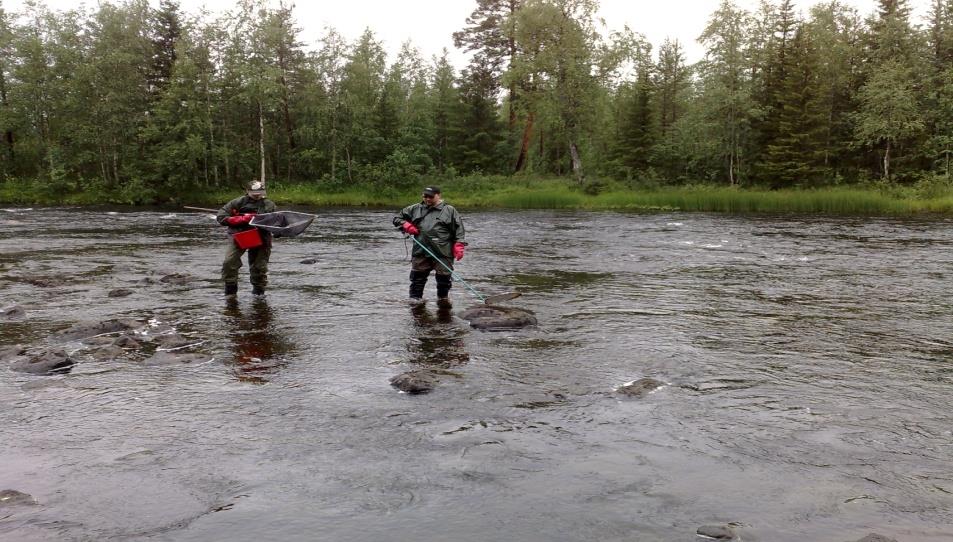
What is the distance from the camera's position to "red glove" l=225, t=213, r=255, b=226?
12211 millimetres

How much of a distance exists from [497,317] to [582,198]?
115 ft

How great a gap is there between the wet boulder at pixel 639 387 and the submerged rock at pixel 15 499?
18.4 feet

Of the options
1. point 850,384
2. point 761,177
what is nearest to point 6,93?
point 761,177

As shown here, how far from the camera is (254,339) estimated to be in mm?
9773

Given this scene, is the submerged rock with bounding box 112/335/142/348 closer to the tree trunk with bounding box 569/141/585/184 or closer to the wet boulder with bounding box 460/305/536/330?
the wet boulder with bounding box 460/305/536/330

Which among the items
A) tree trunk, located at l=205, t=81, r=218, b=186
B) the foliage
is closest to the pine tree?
the foliage

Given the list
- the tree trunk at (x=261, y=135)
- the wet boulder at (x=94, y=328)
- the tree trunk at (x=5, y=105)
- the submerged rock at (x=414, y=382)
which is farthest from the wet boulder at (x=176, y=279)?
the tree trunk at (x=5, y=105)

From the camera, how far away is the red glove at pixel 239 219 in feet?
40.1

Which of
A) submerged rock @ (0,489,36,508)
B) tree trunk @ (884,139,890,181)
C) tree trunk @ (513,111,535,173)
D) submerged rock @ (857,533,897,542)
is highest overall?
tree trunk @ (513,111,535,173)

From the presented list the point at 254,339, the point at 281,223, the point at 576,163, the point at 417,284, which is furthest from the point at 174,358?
the point at 576,163

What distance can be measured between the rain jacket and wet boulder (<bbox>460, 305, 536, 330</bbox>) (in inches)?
181

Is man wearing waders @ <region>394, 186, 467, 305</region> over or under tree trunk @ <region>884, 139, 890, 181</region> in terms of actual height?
under

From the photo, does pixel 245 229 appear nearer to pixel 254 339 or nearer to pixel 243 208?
pixel 243 208

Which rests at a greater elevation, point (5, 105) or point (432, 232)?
point (5, 105)
